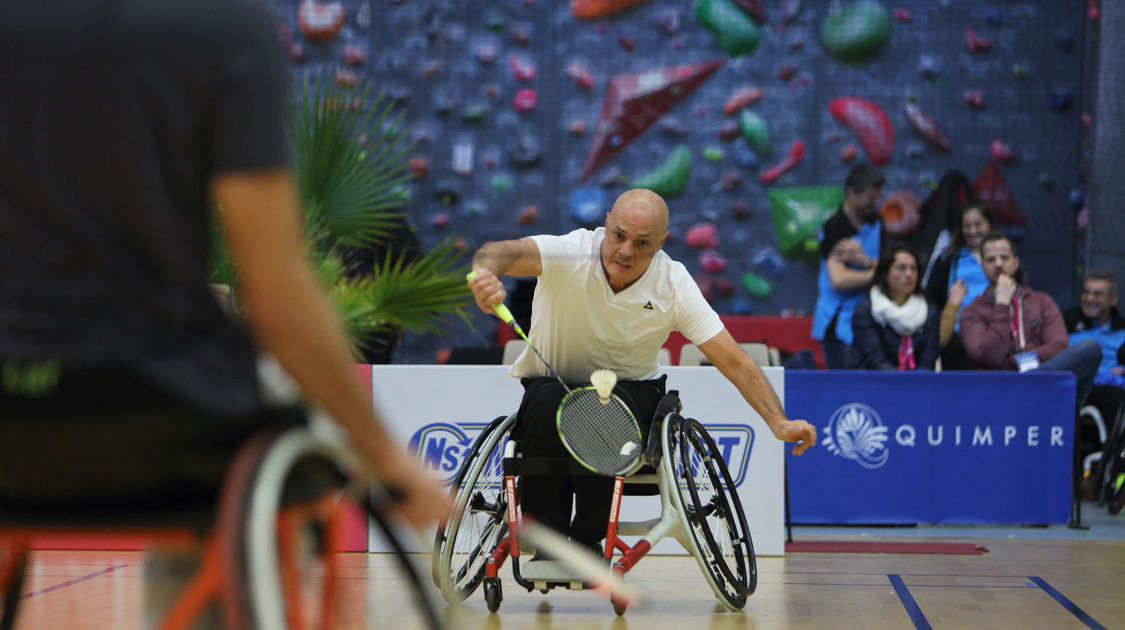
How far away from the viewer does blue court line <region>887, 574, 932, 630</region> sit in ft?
13.5

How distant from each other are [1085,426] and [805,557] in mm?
2736

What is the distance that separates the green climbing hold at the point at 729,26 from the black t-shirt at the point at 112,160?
→ 853 centimetres

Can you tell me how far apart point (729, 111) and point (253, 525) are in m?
8.56

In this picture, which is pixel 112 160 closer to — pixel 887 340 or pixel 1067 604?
pixel 1067 604

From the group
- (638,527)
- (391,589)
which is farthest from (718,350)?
(391,589)

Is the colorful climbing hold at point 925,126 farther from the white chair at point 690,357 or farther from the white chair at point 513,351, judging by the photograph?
the white chair at point 513,351

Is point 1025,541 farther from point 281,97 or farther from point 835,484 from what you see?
point 281,97

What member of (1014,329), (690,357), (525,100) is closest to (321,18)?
(525,100)

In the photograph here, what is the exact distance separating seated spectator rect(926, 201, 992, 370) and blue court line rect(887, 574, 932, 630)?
8.40ft

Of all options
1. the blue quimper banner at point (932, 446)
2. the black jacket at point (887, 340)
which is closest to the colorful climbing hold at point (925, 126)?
the black jacket at point (887, 340)

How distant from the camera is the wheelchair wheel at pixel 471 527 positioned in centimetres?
404

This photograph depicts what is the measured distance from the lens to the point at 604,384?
13.1 ft

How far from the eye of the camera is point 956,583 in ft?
16.2

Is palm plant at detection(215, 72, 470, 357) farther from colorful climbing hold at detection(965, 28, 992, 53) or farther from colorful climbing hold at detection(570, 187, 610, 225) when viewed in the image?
colorful climbing hold at detection(965, 28, 992, 53)
